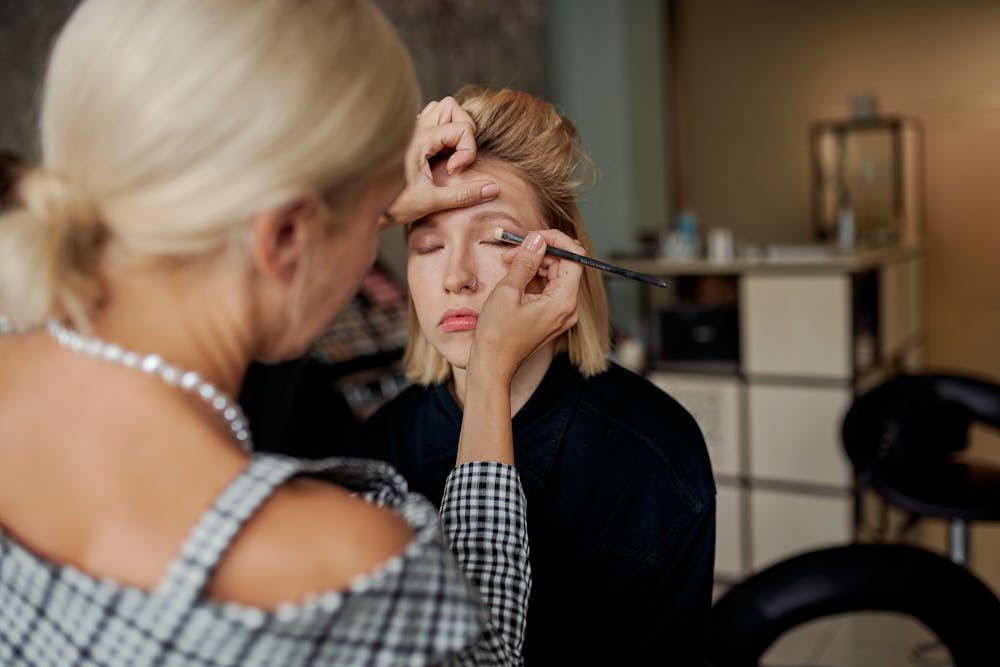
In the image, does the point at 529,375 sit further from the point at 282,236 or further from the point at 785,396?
the point at 785,396

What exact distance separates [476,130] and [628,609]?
1.89 feet

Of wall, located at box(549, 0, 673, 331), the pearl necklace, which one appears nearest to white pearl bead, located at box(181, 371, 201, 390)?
the pearl necklace

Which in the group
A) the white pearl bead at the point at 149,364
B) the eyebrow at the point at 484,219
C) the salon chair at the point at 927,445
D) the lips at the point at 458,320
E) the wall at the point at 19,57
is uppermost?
the wall at the point at 19,57

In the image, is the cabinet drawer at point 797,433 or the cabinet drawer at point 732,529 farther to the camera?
the cabinet drawer at point 732,529

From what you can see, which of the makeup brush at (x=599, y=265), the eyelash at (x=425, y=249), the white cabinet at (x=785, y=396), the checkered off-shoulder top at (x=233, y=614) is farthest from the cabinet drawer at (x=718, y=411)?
→ the checkered off-shoulder top at (x=233, y=614)

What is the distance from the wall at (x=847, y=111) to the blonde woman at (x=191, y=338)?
5.25 metres

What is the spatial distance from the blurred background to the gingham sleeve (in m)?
1.87

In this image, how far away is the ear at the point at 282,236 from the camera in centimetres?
58

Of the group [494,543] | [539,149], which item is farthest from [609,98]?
[494,543]

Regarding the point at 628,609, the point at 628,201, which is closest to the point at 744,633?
the point at 628,609

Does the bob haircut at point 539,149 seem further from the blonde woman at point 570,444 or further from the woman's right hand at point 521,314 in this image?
the woman's right hand at point 521,314

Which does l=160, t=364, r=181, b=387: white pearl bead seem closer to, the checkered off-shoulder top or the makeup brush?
the checkered off-shoulder top

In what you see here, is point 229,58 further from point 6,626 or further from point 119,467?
point 6,626

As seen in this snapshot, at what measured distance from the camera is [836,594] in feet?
4.11
